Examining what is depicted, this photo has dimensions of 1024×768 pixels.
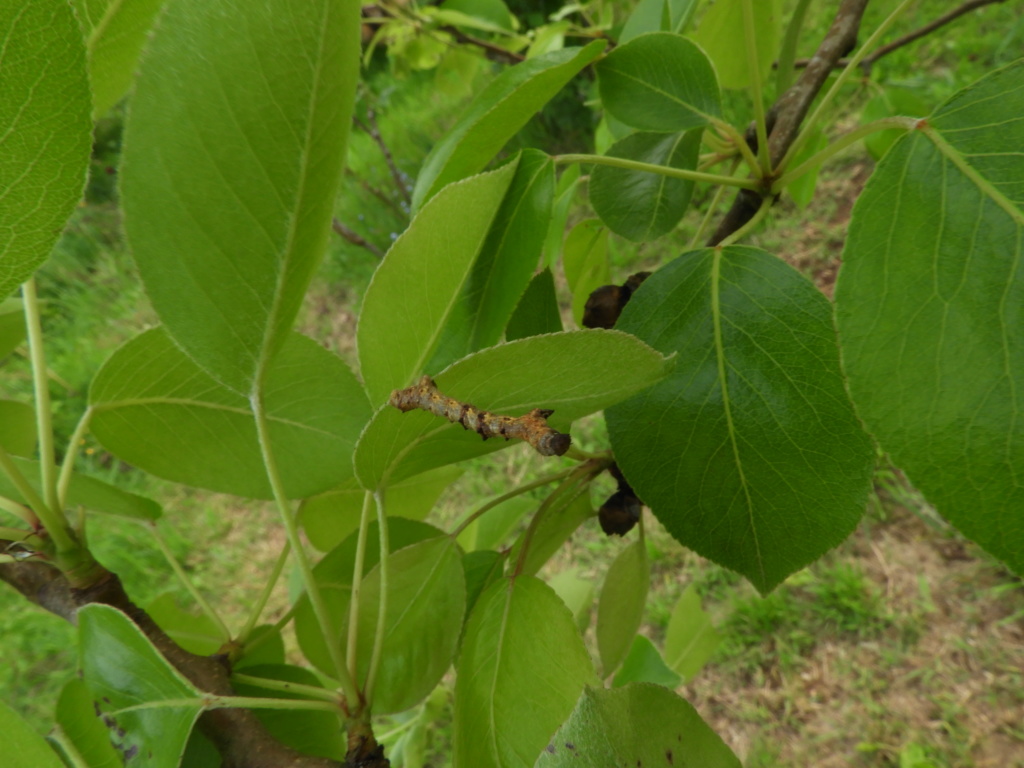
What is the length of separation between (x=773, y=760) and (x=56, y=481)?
1303mm

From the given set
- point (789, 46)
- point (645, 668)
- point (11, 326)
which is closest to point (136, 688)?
point (11, 326)

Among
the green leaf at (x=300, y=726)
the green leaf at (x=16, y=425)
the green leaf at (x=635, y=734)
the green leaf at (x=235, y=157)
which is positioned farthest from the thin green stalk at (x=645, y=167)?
the green leaf at (x=16, y=425)

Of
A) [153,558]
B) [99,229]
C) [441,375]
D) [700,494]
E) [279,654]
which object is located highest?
[441,375]

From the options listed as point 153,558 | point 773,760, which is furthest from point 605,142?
point 153,558

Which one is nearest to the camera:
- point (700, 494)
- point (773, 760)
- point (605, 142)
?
Answer: point (700, 494)

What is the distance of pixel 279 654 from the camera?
Answer: 55 cm

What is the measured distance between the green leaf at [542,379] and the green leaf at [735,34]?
455 millimetres

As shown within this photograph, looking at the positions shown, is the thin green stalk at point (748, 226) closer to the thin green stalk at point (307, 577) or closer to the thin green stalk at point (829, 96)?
the thin green stalk at point (829, 96)

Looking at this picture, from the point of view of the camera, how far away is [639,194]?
1.70 ft

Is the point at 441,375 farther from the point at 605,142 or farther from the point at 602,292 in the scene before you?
the point at 605,142

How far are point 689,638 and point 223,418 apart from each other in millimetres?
595

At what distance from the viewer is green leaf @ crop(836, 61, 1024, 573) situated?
28 cm

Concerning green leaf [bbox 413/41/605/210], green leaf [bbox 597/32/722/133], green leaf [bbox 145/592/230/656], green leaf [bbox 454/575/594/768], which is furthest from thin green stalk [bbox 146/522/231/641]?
green leaf [bbox 597/32/722/133]

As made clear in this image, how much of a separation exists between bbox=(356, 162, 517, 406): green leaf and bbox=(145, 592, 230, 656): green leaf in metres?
0.34
